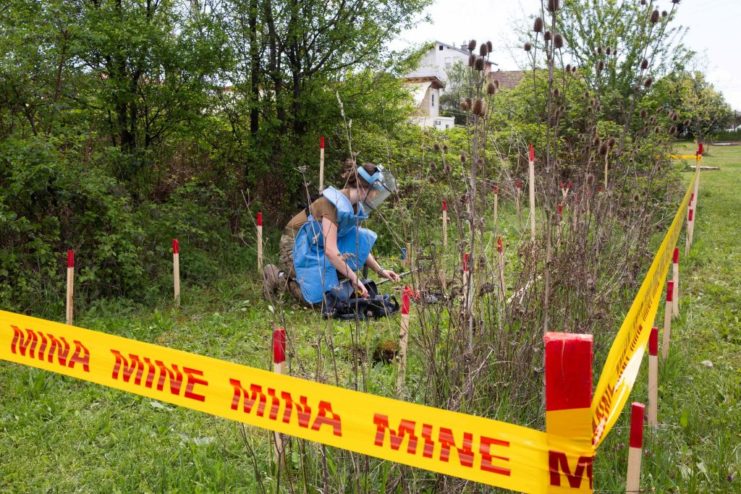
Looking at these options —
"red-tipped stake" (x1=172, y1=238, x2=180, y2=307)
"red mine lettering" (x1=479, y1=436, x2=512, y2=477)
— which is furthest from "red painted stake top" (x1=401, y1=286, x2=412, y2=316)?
"red-tipped stake" (x1=172, y1=238, x2=180, y2=307)

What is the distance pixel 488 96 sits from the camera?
295 cm

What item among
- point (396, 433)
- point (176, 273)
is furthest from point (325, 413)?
point (176, 273)

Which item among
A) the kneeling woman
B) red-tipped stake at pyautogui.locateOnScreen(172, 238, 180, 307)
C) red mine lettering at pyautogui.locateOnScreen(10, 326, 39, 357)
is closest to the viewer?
red mine lettering at pyautogui.locateOnScreen(10, 326, 39, 357)

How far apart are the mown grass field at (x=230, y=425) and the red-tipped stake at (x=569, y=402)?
864 millimetres

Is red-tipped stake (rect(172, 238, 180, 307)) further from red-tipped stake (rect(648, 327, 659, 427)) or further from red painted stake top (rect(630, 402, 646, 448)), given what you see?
red painted stake top (rect(630, 402, 646, 448))

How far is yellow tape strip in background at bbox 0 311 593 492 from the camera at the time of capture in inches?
67.5

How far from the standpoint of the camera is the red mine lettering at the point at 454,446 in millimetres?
1807

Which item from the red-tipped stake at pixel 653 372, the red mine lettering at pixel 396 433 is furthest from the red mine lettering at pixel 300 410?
the red-tipped stake at pixel 653 372

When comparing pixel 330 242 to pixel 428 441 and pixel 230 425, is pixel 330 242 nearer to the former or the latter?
pixel 230 425

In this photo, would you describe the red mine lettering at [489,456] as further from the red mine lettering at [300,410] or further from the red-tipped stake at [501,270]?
the red-tipped stake at [501,270]

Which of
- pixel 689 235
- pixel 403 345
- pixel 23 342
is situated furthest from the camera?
pixel 689 235

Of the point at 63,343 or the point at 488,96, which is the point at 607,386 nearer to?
the point at 488,96

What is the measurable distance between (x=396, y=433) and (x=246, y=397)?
1.88ft

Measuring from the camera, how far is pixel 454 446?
1837 mm
